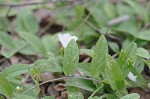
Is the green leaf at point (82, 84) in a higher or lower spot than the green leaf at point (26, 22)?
lower

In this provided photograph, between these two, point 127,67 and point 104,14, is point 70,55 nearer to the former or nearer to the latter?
point 127,67

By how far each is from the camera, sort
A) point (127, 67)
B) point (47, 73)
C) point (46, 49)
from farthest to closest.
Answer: point (46, 49) < point (47, 73) < point (127, 67)

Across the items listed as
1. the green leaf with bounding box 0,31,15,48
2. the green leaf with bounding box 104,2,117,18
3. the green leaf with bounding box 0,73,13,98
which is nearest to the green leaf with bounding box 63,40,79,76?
the green leaf with bounding box 0,73,13,98

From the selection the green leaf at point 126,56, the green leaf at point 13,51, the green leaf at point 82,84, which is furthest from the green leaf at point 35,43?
the green leaf at point 126,56

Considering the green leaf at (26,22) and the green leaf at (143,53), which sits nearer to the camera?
the green leaf at (143,53)

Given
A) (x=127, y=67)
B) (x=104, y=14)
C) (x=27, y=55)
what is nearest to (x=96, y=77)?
(x=127, y=67)

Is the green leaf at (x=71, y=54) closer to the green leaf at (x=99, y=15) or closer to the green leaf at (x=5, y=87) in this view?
the green leaf at (x=5, y=87)

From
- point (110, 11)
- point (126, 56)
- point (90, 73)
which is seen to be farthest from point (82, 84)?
point (110, 11)
